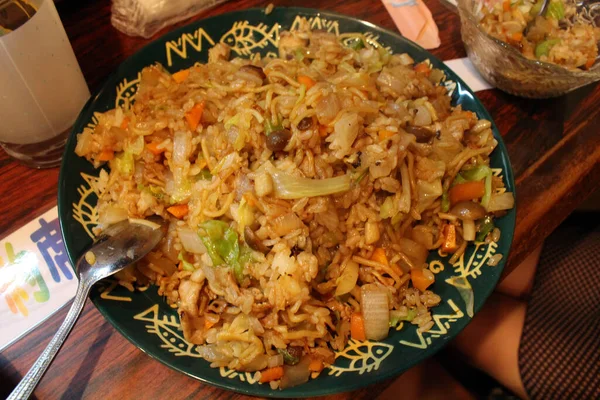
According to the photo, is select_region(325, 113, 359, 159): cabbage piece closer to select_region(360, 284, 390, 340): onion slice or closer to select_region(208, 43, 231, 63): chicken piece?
select_region(360, 284, 390, 340): onion slice

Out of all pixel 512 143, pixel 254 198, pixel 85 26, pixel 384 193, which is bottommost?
pixel 512 143

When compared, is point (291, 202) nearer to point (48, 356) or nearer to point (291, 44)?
point (48, 356)

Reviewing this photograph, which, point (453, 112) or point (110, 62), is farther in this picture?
point (110, 62)

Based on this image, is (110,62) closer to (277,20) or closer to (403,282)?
(277,20)

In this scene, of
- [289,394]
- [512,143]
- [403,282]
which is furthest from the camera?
[512,143]

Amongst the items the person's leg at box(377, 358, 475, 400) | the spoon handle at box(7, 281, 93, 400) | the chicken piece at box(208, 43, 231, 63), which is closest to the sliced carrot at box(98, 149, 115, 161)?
the spoon handle at box(7, 281, 93, 400)

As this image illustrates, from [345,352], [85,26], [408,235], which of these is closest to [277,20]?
[85,26]

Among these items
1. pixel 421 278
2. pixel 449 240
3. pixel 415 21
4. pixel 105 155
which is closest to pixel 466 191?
pixel 449 240
